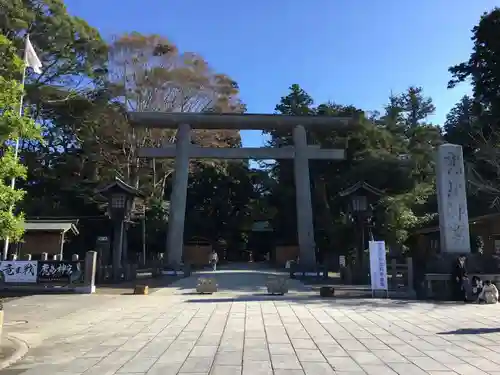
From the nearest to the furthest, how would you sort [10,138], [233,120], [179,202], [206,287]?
1. [10,138]
2. [206,287]
3. [179,202]
4. [233,120]

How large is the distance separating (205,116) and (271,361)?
68.1 ft

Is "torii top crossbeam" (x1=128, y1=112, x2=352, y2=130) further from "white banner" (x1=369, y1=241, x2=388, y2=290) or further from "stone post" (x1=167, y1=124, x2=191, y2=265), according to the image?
"white banner" (x1=369, y1=241, x2=388, y2=290)

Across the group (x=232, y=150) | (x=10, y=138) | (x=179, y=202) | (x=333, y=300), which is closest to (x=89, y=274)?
(x=333, y=300)

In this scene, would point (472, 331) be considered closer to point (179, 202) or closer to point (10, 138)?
point (10, 138)

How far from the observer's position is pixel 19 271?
53.0 ft

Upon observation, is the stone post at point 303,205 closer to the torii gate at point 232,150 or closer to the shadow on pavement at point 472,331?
the torii gate at point 232,150

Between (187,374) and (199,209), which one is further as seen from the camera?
(199,209)

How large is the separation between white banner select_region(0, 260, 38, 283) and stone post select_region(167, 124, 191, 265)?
894 cm

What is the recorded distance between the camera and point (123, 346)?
712cm

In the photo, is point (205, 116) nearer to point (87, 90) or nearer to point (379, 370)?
point (87, 90)

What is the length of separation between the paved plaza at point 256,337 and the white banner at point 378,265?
1.29 metres

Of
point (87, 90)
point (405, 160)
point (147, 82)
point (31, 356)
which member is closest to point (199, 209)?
point (147, 82)

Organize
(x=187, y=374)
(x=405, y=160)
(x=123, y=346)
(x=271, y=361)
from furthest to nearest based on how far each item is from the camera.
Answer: (x=405, y=160) → (x=123, y=346) → (x=271, y=361) → (x=187, y=374)

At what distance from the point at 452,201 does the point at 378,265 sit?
3.46 meters
